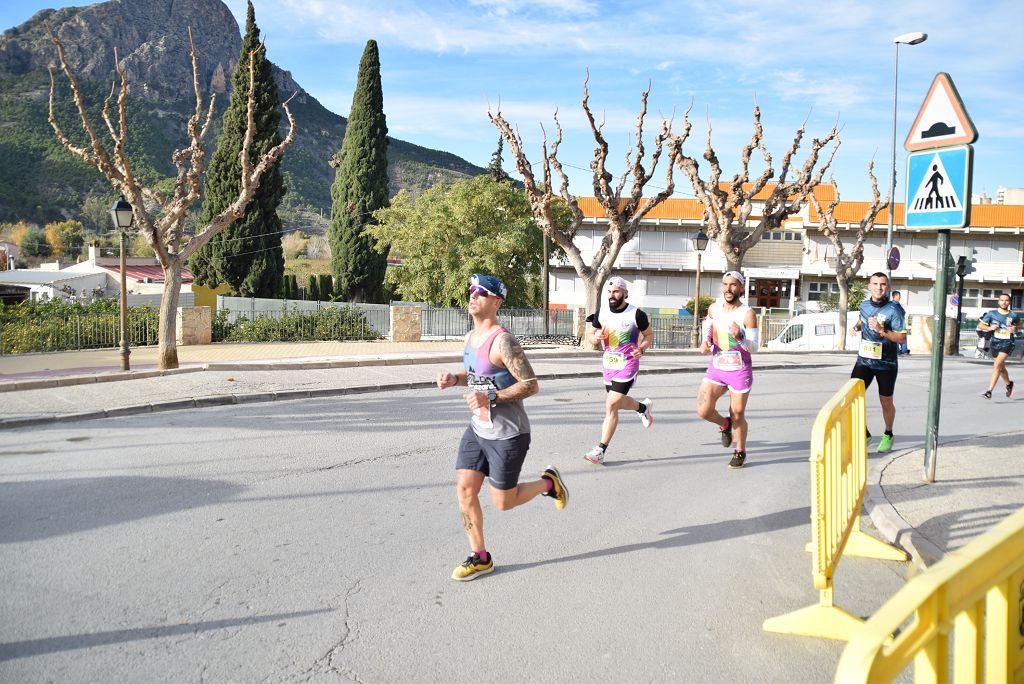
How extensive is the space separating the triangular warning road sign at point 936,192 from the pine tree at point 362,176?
39.3m

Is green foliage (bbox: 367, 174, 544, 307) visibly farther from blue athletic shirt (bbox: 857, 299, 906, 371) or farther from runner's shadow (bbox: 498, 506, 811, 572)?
runner's shadow (bbox: 498, 506, 811, 572)

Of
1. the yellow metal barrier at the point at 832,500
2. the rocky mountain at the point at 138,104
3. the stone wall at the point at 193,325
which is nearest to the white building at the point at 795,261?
the stone wall at the point at 193,325

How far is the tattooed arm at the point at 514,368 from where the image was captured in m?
4.74

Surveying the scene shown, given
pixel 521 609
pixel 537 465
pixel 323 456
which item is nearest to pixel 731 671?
pixel 521 609

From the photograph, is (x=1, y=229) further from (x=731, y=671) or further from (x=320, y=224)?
(x=731, y=671)

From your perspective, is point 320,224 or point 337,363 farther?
point 320,224

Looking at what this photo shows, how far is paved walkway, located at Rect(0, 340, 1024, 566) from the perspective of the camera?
19.4ft

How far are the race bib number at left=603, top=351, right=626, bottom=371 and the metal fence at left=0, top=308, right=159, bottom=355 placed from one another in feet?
54.7

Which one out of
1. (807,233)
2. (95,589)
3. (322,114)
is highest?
(322,114)

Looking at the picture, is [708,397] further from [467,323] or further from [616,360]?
[467,323]

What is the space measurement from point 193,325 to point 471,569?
20.5 meters

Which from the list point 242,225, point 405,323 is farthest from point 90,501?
point 242,225

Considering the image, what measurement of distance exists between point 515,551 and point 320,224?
96.3 m

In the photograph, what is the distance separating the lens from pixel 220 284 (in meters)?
43.0
